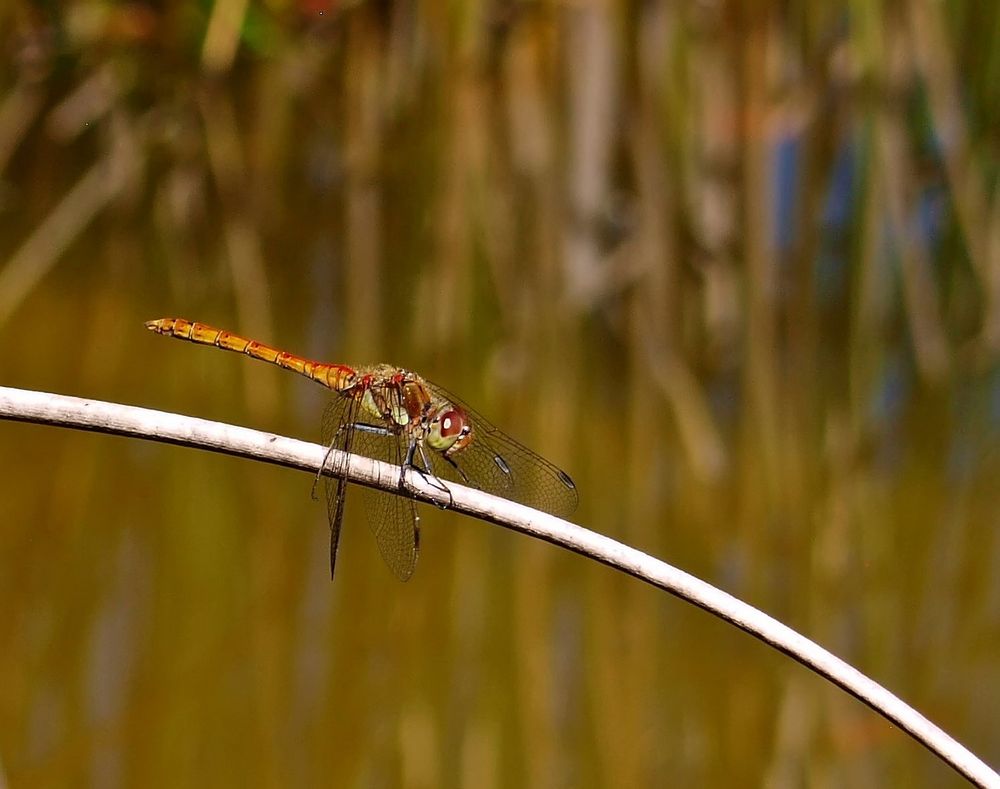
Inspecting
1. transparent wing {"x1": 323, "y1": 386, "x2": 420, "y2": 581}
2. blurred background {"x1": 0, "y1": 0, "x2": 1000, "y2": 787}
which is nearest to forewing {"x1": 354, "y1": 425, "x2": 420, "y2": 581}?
transparent wing {"x1": 323, "y1": 386, "x2": 420, "y2": 581}

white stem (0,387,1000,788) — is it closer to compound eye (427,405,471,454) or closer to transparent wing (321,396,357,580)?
transparent wing (321,396,357,580)

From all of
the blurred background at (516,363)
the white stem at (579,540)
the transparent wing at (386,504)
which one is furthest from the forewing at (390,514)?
the blurred background at (516,363)

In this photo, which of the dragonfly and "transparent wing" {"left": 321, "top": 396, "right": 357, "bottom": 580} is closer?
"transparent wing" {"left": 321, "top": 396, "right": 357, "bottom": 580}

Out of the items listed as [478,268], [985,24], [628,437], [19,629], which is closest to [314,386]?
[478,268]

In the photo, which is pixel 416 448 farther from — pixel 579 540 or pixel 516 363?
pixel 516 363

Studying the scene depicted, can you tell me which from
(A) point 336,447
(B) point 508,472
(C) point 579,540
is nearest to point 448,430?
(B) point 508,472

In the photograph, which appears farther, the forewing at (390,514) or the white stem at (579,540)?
the forewing at (390,514)

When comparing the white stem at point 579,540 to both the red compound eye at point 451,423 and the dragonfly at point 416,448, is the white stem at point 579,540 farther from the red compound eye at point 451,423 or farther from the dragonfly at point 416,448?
the red compound eye at point 451,423
